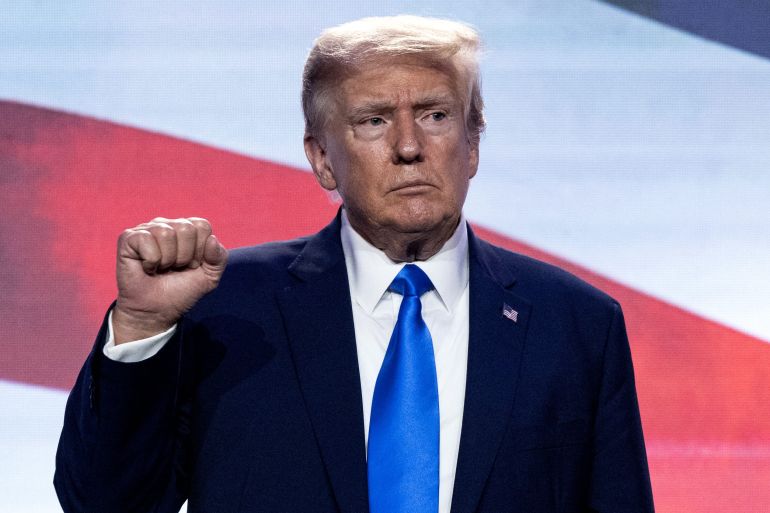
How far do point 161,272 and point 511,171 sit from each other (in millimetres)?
1308

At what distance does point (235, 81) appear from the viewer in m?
2.62

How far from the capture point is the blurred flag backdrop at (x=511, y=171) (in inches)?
101

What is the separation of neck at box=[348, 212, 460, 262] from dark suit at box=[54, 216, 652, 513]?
6 cm

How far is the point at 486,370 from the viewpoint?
172 cm

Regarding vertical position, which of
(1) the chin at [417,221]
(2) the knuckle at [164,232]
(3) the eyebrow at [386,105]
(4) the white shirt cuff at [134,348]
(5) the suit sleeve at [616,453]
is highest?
(3) the eyebrow at [386,105]

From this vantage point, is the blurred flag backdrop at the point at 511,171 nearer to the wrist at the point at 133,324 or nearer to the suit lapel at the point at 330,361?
the suit lapel at the point at 330,361

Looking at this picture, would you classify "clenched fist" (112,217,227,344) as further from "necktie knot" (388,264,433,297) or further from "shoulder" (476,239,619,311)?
"shoulder" (476,239,619,311)

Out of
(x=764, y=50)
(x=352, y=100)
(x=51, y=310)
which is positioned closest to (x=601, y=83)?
(x=764, y=50)

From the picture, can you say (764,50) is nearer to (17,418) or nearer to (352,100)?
(352,100)

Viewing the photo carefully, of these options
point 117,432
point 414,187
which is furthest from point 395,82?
point 117,432

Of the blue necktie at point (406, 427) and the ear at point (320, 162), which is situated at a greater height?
the ear at point (320, 162)

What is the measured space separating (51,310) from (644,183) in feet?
4.58

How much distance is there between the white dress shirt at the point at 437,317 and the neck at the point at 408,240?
0.01 metres

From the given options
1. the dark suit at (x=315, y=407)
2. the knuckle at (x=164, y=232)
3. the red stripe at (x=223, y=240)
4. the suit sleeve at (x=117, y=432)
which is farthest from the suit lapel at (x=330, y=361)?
the red stripe at (x=223, y=240)
